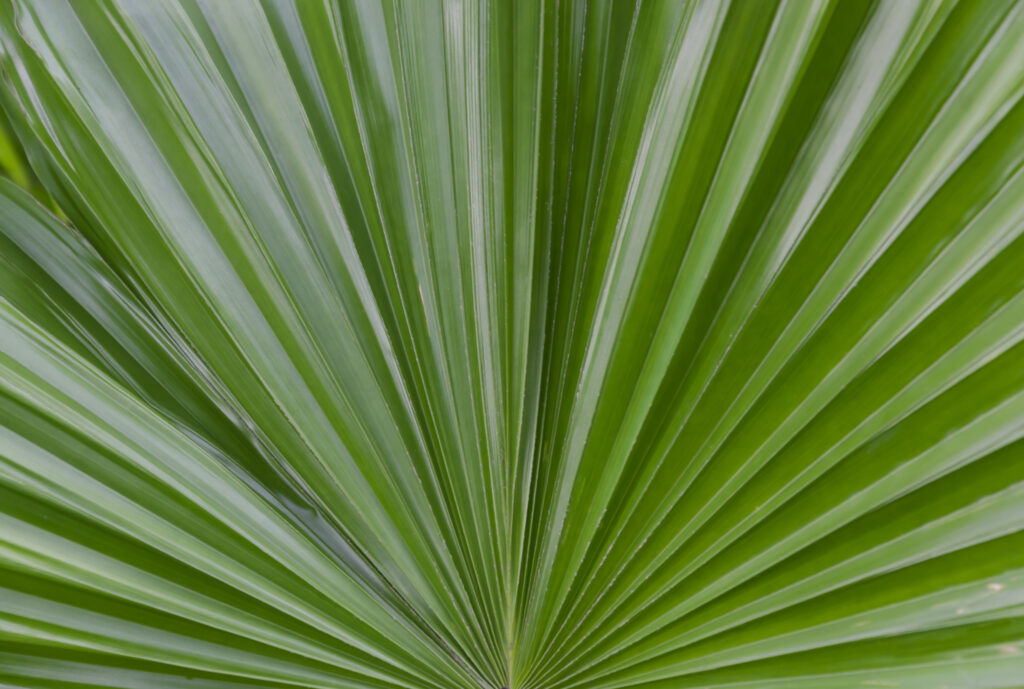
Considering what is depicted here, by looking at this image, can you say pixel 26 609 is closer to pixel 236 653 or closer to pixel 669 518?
pixel 236 653

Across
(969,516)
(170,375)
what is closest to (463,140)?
(170,375)

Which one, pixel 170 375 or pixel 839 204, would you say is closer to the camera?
pixel 839 204

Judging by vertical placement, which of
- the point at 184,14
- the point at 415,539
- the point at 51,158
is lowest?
the point at 415,539

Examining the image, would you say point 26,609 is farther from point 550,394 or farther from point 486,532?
point 550,394

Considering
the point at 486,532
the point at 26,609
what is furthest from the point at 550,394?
the point at 26,609

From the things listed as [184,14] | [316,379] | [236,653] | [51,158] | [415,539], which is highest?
[184,14]

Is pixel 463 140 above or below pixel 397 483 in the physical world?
above
